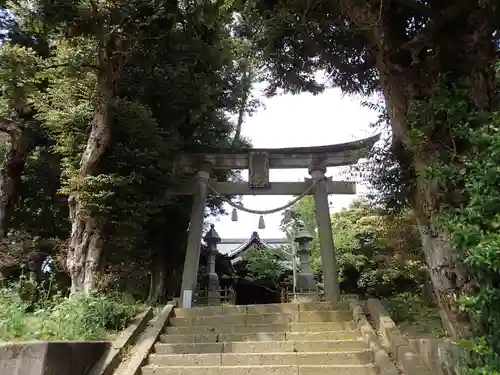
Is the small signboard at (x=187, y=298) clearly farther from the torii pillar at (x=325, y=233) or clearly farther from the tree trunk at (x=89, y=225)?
the torii pillar at (x=325, y=233)

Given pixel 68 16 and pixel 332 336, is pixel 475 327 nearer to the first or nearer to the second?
pixel 332 336

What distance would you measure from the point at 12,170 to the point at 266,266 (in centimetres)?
1052

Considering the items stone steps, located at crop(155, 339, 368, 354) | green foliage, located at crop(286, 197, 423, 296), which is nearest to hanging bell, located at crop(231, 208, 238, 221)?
green foliage, located at crop(286, 197, 423, 296)

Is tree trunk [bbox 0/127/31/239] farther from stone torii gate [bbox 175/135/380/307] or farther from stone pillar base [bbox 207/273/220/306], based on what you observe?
stone pillar base [bbox 207/273/220/306]

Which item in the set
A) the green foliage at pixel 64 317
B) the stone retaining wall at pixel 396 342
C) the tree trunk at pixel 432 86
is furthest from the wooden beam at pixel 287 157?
the tree trunk at pixel 432 86

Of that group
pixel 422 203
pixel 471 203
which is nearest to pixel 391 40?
pixel 422 203

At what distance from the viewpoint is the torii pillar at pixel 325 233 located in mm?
10648

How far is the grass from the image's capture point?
5.81 m

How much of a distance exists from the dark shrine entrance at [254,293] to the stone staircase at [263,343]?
403 inches

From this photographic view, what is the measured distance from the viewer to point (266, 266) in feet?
58.4

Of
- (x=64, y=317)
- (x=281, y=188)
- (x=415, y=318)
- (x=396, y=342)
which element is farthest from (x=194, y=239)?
(x=396, y=342)

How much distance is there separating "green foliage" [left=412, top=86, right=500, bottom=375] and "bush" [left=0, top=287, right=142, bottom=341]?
461cm

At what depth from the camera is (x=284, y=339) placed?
6.35 m

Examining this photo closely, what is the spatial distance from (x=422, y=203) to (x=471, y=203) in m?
1.50
